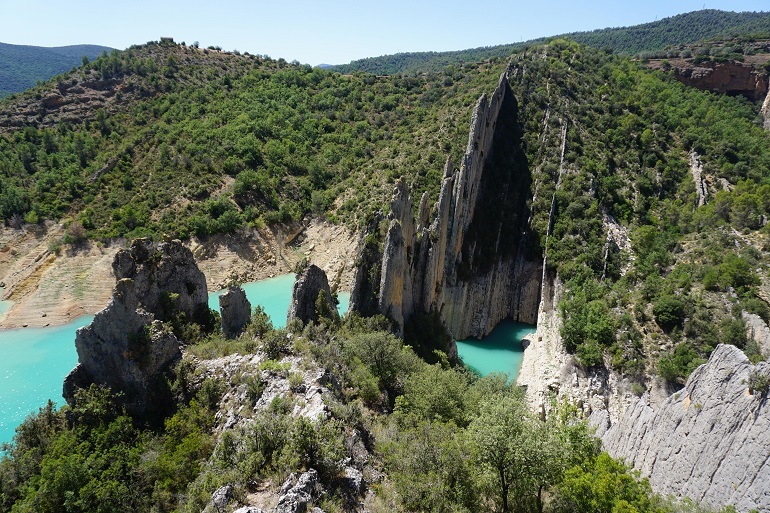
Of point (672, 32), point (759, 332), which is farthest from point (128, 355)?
point (672, 32)

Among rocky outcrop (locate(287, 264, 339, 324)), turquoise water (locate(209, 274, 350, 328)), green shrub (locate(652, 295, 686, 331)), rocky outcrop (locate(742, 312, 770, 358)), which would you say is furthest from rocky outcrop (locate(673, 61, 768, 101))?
rocky outcrop (locate(287, 264, 339, 324))

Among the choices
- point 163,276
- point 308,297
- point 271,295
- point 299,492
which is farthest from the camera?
point 271,295

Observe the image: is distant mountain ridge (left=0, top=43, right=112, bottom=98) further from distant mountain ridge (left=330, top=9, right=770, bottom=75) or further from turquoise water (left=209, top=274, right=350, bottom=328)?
turquoise water (left=209, top=274, right=350, bottom=328)

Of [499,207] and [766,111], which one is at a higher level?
[766,111]

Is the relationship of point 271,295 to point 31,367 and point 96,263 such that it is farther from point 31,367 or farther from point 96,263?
point 31,367

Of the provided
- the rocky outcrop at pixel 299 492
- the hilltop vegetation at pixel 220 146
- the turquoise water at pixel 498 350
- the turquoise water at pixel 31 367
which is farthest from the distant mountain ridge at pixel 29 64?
the rocky outcrop at pixel 299 492

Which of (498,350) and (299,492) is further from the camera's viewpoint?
(498,350)

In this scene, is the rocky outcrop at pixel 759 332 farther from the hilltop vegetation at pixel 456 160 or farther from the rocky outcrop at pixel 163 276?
the rocky outcrop at pixel 163 276
